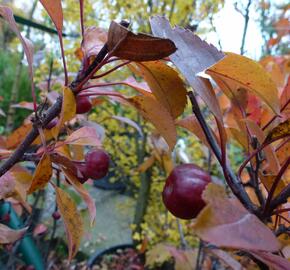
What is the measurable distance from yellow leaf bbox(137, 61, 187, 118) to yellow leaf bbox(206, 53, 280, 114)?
0.16 ft

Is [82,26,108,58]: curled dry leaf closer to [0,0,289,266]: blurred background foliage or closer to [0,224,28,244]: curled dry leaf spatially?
[0,224,28,244]: curled dry leaf

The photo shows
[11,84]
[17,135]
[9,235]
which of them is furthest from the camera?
[11,84]

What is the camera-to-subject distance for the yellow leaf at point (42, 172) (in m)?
0.39

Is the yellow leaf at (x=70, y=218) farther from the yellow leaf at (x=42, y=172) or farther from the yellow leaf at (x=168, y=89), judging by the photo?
the yellow leaf at (x=168, y=89)

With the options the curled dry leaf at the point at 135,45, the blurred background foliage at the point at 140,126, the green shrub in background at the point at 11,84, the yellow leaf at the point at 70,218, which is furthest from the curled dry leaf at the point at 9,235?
the green shrub in background at the point at 11,84

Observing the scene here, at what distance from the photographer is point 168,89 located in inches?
15.0

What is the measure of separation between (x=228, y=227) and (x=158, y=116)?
0.22m

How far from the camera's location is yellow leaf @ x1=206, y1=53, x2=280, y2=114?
314 millimetres

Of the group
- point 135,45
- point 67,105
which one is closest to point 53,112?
point 67,105

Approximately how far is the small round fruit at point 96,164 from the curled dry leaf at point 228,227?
222 mm

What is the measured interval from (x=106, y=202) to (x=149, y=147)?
1107 mm

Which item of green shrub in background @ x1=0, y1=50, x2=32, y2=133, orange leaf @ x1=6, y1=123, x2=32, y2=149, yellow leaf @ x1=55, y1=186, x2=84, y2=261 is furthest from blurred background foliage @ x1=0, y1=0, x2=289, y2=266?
green shrub in background @ x1=0, y1=50, x2=32, y2=133

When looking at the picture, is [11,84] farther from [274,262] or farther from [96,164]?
[274,262]

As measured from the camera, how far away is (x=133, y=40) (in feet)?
1.03
